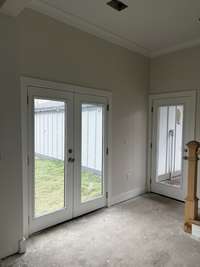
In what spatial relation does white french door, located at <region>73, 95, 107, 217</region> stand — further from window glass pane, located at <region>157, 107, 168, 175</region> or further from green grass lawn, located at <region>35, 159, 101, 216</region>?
window glass pane, located at <region>157, 107, 168, 175</region>

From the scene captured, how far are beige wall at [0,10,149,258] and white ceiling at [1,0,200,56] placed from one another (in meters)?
0.15

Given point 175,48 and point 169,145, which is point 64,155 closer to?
point 169,145

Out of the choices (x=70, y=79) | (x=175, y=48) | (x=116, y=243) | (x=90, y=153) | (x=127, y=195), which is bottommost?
(x=116, y=243)

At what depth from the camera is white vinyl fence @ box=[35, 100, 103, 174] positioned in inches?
111

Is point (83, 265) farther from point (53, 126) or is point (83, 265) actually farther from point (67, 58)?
point (67, 58)

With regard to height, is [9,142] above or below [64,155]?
above

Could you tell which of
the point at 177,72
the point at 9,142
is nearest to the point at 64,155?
the point at 9,142

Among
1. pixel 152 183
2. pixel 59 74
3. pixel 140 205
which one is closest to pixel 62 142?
pixel 59 74

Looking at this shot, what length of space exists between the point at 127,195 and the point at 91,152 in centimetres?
134

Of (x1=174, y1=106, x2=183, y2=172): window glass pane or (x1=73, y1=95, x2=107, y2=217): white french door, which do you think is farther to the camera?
(x1=174, y1=106, x2=183, y2=172): window glass pane

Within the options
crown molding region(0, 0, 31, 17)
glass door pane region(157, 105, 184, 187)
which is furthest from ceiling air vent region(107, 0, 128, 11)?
glass door pane region(157, 105, 184, 187)

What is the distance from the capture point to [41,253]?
2355mm

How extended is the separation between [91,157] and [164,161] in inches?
73.4

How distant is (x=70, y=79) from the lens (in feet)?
10.0
